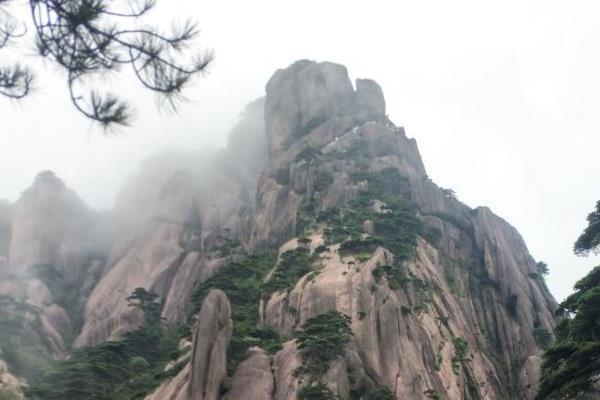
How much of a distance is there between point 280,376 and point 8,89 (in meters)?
31.2

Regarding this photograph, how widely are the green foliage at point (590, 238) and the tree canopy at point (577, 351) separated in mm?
3603

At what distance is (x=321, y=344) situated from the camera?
3675 cm

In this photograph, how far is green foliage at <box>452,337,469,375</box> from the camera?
44719 millimetres

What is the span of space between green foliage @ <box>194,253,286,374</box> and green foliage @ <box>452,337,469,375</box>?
14.6 m

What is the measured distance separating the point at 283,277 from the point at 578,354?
119 feet

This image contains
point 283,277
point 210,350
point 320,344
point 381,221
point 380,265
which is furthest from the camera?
point 381,221

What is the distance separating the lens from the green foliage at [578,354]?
18.1 metres

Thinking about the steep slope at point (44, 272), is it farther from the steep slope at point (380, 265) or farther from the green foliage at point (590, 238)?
the green foliage at point (590, 238)

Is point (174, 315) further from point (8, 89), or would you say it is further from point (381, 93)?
point (8, 89)

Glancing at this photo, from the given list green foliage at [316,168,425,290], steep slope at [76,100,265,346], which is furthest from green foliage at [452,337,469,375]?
steep slope at [76,100,265,346]

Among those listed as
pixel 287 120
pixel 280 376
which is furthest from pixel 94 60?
pixel 287 120

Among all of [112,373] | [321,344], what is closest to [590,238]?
[321,344]

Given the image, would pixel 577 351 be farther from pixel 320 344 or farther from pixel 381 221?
pixel 381 221

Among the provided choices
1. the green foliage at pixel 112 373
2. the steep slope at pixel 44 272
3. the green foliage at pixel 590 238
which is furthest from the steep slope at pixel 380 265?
the steep slope at pixel 44 272
